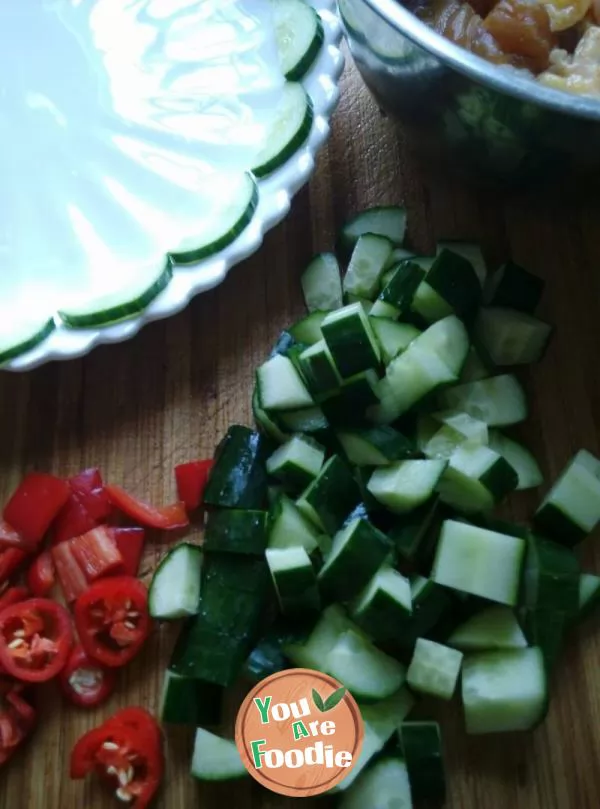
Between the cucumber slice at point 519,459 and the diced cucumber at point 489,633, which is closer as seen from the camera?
the diced cucumber at point 489,633

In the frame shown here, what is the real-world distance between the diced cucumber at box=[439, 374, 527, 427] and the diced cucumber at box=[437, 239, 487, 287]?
252mm

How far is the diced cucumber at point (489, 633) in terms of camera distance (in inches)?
65.7

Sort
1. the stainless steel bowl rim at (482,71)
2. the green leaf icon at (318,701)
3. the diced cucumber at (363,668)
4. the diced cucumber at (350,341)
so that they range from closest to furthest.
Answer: the stainless steel bowl rim at (482,71) < the green leaf icon at (318,701) < the diced cucumber at (363,668) < the diced cucumber at (350,341)

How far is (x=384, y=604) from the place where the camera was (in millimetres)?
1623

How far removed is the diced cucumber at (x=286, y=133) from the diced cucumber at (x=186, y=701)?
3.65 feet

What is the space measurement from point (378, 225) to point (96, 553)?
38.2 inches

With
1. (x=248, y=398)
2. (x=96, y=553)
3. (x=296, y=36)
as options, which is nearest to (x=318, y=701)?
(x=96, y=553)

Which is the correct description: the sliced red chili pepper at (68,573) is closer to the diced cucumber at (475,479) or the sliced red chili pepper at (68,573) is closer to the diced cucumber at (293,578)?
the diced cucumber at (293,578)

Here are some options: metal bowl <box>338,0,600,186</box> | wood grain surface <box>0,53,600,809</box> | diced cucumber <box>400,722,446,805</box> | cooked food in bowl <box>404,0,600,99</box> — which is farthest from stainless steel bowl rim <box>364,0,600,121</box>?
diced cucumber <box>400,722,446,805</box>

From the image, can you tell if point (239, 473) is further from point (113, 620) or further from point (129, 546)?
point (113, 620)

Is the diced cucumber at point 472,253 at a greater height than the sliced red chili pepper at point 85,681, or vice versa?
the diced cucumber at point 472,253

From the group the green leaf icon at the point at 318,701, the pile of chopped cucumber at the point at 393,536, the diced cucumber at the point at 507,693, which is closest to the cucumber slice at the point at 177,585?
the pile of chopped cucumber at the point at 393,536

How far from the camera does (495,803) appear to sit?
1.64 m

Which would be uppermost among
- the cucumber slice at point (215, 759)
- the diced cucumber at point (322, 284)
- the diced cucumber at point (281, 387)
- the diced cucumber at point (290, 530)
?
the diced cucumber at point (322, 284)
